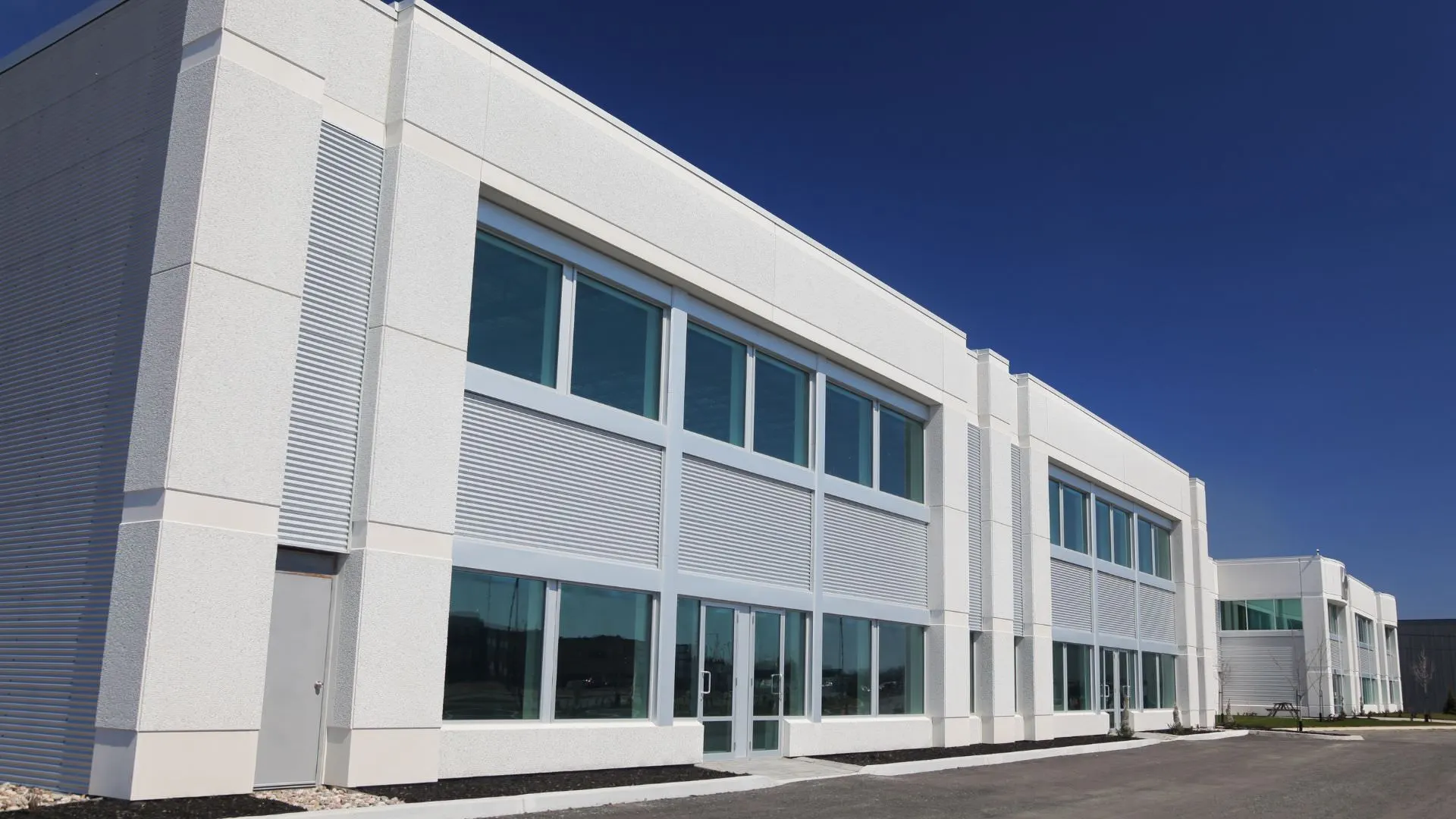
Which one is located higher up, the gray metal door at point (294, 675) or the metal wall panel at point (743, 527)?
the metal wall panel at point (743, 527)

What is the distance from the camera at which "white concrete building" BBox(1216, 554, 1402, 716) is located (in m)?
60.7

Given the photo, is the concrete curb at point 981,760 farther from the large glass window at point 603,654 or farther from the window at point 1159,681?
the window at point 1159,681

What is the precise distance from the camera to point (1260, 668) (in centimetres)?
6269

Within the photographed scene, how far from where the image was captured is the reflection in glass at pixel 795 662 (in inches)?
839

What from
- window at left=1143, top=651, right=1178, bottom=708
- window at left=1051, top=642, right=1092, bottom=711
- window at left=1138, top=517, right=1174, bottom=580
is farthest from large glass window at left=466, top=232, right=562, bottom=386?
window at left=1143, top=651, right=1178, bottom=708

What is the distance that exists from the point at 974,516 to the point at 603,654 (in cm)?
1358

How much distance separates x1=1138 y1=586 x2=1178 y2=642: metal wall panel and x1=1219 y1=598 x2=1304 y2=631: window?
23510mm

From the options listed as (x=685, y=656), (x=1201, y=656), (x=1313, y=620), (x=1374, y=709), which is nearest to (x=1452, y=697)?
(x=1374, y=709)

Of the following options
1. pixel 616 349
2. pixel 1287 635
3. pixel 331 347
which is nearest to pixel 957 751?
pixel 616 349

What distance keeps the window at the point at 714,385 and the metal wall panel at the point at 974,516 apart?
8675 mm

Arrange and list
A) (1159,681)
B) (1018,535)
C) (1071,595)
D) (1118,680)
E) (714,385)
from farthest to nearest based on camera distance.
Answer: (1159,681) < (1118,680) < (1071,595) < (1018,535) < (714,385)

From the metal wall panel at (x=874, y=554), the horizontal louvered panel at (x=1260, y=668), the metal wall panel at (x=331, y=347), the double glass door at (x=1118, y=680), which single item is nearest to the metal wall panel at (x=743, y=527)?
the metal wall panel at (x=874, y=554)

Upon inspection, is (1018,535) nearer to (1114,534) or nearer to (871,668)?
(871,668)

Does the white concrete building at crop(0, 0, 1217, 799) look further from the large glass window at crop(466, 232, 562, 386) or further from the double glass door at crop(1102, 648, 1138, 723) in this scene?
the double glass door at crop(1102, 648, 1138, 723)
